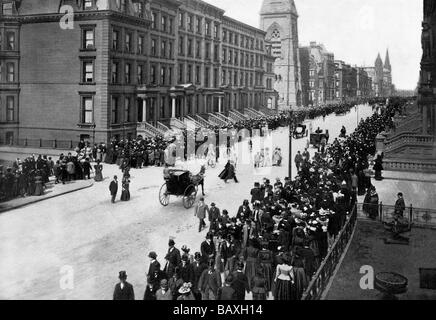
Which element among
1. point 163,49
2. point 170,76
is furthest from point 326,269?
point 170,76

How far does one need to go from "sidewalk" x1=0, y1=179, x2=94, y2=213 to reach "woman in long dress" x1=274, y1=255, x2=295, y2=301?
44.1ft

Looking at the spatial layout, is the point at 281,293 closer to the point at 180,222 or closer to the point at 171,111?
the point at 180,222

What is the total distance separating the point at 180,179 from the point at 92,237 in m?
5.12

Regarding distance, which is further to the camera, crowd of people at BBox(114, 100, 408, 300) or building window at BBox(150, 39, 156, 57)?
building window at BBox(150, 39, 156, 57)

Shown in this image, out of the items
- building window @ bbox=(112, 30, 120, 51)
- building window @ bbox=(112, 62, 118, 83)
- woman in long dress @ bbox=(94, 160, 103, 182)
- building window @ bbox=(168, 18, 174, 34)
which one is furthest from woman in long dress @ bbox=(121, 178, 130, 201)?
building window @ bbox=(168, 18, 174, 34)

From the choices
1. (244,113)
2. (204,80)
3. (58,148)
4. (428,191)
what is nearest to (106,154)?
(58,148)

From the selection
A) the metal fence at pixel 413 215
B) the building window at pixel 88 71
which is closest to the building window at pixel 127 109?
the building window at pixel 88 71

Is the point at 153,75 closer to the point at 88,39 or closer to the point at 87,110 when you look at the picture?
the point at 88,39

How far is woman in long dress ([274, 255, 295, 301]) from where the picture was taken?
10.2 m

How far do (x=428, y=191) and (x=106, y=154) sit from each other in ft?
70.8

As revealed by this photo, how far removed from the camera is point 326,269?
11.7 metres

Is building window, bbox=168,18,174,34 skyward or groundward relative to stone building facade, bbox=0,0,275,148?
A: skyward

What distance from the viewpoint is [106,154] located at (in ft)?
109

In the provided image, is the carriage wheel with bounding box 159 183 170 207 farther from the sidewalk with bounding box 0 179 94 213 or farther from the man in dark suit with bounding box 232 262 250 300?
the man in dark suit with bounding box 232 262 250 300
